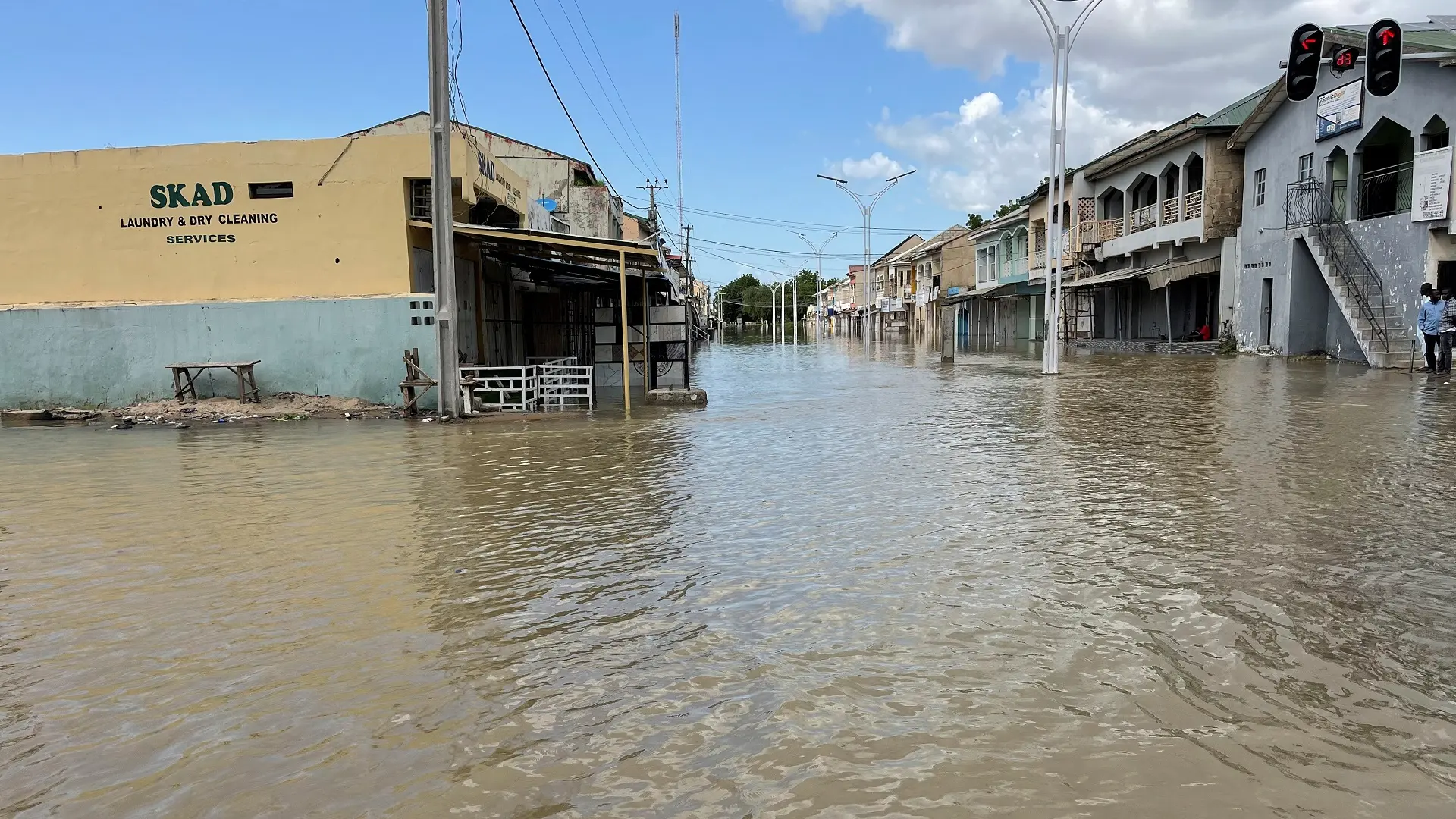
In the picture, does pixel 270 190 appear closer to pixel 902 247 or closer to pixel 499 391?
pixel 499 391

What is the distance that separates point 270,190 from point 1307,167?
86.1ft

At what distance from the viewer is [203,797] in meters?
3.12

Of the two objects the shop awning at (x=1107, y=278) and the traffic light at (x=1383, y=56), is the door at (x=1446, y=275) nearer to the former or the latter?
the traffic light at (x=1383, y=56)

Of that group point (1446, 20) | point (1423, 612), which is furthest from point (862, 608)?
point (1446, 20)

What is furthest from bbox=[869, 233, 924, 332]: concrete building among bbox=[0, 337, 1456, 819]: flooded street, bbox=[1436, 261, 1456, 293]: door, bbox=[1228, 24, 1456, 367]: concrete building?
bbox=[0, 337, 1456, 819]: flooded street

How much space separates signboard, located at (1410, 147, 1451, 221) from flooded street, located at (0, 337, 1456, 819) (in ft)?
47.7

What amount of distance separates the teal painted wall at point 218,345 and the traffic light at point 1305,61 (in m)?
13.8

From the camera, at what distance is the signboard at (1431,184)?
1994cm

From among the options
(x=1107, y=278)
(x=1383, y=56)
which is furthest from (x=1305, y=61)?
(x=1107, y=278)

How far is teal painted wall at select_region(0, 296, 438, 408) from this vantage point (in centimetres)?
1631

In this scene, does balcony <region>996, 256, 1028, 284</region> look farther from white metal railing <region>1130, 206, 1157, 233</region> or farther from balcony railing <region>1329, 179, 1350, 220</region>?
balcony railing <region>1329, 179, 1350, 220</region>

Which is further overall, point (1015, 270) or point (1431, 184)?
point (1015, 270)

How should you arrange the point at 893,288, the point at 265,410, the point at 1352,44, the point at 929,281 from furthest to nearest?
the point at 893,288 < the point at 929,281 < the point at 1352,44 < the point at 265,410

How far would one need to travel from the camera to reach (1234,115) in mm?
31641
